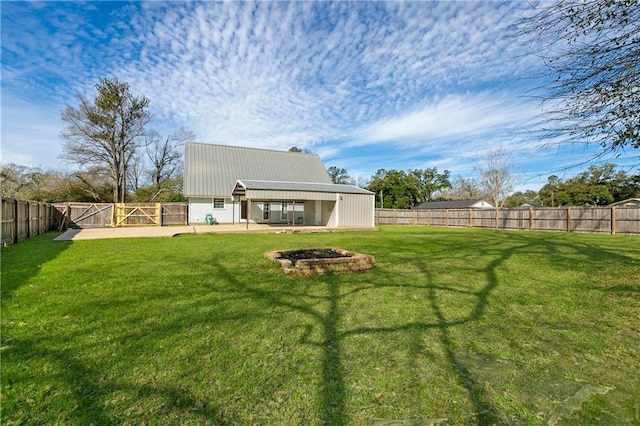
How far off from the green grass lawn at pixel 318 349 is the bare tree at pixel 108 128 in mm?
25381

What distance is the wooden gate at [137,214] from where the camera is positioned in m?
19.6

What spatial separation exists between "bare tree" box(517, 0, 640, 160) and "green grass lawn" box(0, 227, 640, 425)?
2429mm

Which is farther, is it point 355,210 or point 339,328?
point 355,210

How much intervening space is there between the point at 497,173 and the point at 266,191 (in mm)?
32616

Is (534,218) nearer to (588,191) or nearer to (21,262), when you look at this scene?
(21,262)

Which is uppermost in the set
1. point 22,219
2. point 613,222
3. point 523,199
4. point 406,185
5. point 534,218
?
point 406,185

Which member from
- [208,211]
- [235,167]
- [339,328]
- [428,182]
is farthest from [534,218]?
[428,182]

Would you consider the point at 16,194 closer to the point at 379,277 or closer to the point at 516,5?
the point at 379,277

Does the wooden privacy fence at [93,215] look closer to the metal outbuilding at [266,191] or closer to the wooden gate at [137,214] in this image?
the wooden gate at [137,214]

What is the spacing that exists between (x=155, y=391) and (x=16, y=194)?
123 ft

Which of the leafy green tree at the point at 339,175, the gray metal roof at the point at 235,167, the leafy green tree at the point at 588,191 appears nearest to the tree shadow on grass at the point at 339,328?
the gray metal roof at the point at 235,167

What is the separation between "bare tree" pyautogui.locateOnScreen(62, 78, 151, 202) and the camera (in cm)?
2508

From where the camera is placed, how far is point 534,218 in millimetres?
19094

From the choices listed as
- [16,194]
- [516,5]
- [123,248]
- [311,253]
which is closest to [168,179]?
[16,194]
